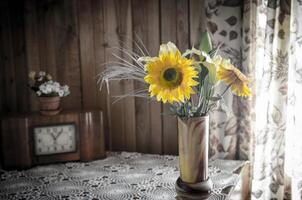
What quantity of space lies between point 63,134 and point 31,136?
6.1 inches

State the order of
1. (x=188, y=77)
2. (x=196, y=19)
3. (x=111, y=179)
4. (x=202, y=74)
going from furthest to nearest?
(x=196, y=19)
(x=111, y=179)
(x=202, y=74)
(x=188, y=77)

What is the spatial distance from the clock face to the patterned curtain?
77cm

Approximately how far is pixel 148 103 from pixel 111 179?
1.87ft

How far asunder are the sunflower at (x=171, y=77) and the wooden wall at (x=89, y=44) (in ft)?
3.14

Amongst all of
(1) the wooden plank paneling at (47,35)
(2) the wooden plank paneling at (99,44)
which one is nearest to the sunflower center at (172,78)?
(2) the wooden plank paneling at (99,44)

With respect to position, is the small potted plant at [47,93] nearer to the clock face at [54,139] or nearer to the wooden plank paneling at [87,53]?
the clock face at [54,139]

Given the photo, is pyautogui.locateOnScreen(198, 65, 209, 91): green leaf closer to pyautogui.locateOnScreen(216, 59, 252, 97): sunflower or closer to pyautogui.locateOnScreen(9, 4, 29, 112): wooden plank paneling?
pyautogui.locateOnScreen(216, 59, 252, 97): sunflower

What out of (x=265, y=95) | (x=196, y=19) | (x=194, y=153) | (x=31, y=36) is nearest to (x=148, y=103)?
(x=196, y=19)

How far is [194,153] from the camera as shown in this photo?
105 cm

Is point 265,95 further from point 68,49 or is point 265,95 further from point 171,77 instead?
point 68,49

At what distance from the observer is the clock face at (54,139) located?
167cm

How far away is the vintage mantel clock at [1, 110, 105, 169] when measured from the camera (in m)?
1.63

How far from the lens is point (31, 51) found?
193 cm

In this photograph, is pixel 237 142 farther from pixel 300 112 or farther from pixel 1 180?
pixel 1 180
